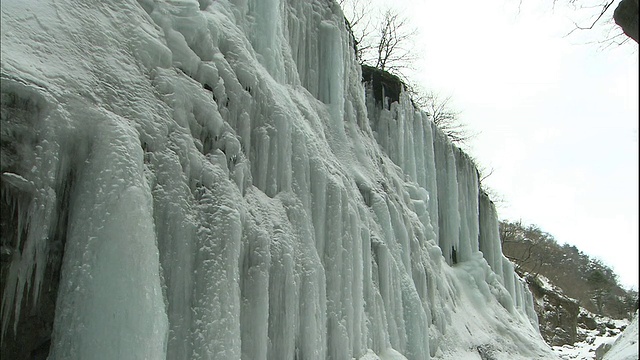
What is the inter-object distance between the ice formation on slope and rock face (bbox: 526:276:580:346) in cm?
1635

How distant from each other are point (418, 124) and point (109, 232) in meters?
9.55

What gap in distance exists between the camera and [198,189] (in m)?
4.63

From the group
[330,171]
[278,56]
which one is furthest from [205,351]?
[278,56]

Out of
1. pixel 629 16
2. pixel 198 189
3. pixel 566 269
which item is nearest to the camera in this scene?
pixel 629 16

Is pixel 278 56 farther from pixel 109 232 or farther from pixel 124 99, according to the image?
pixel 109 232

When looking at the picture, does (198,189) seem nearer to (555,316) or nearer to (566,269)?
(555,316)

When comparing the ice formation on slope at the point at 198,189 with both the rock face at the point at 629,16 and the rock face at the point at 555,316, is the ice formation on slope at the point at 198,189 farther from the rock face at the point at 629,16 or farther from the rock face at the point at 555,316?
the rock face at the point at 555,316

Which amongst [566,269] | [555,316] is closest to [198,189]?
[555,316]

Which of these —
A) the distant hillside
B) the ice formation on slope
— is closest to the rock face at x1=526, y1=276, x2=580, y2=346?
the distant hillside

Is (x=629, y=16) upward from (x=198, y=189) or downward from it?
upward

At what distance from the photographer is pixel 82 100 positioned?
3910 mm

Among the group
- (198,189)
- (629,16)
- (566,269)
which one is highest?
(566,269)

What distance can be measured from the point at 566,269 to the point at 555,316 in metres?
12.8

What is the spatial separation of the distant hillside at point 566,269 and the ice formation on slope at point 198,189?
23.6 meters
